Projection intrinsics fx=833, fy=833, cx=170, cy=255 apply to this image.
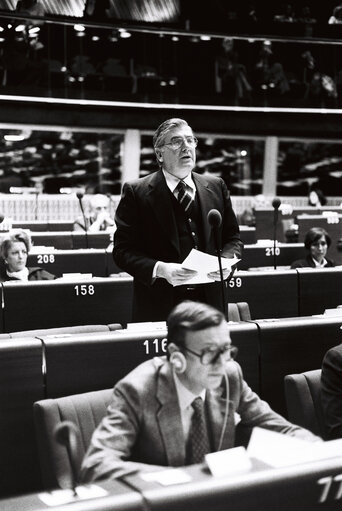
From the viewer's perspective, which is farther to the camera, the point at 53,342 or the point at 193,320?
the point at 53,342

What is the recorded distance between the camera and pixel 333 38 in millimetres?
16875

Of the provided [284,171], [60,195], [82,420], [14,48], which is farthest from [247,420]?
[284,171]

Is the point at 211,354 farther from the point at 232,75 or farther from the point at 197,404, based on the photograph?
the point at 232,75

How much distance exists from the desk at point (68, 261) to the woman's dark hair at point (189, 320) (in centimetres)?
439

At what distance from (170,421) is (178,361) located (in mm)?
149

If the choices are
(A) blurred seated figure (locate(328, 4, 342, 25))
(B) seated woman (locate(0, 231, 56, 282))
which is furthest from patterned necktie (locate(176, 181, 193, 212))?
(A) blurred seated figure (locate(328, 4, 342, 25))

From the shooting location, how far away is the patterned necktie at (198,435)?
2080 millimetres

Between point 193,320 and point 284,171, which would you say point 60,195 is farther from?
point 193,320

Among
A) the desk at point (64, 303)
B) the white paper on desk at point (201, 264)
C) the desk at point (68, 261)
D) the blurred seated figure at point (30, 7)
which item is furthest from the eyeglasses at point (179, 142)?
the blurred seated figure at point (30, 7)

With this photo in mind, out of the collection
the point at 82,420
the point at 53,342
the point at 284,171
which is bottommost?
the point at 82,420

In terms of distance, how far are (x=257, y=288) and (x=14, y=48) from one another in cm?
1095

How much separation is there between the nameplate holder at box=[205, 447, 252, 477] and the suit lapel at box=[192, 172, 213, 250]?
2.06m

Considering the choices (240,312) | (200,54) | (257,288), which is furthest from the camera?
(200,54)

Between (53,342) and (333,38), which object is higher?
(333,38)
